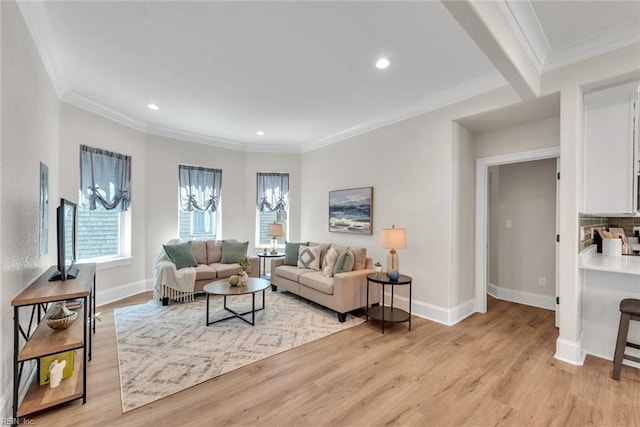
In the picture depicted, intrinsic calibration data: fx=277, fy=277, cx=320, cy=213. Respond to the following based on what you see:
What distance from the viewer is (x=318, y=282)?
3775 mm

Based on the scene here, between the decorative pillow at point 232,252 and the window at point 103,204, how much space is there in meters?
1.49

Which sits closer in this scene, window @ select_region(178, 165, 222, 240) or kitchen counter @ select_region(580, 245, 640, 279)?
kitchen counter @ select_region(580, 245, 640, 279)

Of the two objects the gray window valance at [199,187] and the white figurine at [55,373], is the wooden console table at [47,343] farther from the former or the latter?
the gray window valance at [199,187]

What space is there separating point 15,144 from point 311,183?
4389 millimetres

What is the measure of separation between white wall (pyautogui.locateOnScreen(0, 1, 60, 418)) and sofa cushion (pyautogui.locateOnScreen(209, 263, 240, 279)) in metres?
2.18

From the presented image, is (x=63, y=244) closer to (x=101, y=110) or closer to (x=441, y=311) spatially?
(x=101, y=110)

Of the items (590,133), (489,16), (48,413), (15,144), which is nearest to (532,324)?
(590,133)

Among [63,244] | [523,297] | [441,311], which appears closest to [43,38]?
[63,244]

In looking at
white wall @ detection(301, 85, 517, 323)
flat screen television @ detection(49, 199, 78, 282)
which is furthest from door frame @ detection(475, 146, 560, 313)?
flat screen television @ detection(49, 199, 78, 282)

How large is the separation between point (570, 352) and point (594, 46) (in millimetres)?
2716

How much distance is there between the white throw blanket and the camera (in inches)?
158

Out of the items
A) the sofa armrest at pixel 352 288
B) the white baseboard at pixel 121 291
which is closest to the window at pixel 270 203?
the white baseboard at pixel 121 291

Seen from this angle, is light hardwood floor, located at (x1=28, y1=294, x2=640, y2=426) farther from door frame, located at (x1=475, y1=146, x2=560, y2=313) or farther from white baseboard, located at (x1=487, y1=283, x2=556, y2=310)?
white baseboard, located at (x1=487, y1=283, x2=556, y2=310)

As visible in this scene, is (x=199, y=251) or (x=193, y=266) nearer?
(x=193, y=266)
